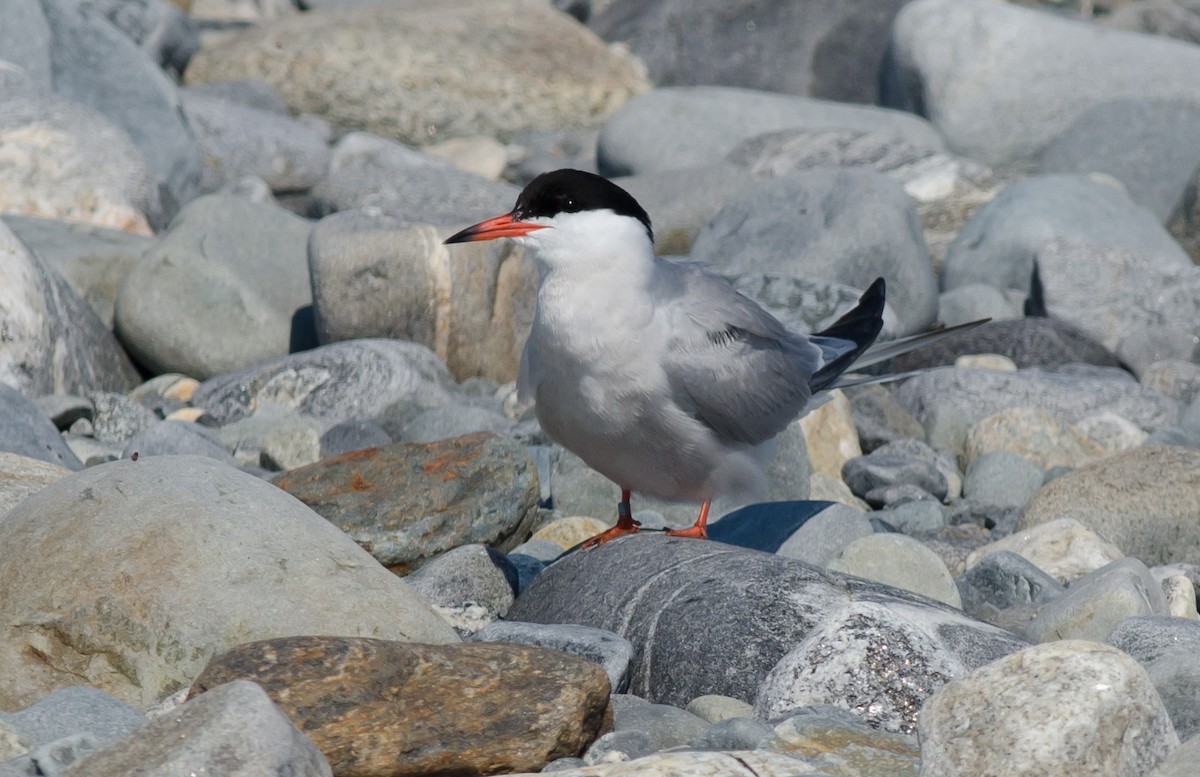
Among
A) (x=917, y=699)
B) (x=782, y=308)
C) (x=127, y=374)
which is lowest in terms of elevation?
(x=127, y=374)

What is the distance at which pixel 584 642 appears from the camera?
4098 mm

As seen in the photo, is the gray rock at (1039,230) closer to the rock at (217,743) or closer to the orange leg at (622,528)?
the orange leg at (622,528)

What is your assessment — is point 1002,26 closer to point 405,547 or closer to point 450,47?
point 450,47

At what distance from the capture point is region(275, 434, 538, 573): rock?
5.36 meters

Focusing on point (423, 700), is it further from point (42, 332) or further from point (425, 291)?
point (425, 291)

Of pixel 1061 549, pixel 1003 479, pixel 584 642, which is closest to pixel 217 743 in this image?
pixel 584 642

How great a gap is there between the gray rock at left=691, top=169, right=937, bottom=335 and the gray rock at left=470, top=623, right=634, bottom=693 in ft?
16.2

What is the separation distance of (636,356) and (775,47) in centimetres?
1401

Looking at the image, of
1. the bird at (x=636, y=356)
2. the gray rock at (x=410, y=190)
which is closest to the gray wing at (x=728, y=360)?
the bird at (x=636, y=356)

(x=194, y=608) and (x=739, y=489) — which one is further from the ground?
(x=194, y=608)

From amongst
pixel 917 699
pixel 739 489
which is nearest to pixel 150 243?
pixel 739 489

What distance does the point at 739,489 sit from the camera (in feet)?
17.5

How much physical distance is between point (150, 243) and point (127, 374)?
106cm

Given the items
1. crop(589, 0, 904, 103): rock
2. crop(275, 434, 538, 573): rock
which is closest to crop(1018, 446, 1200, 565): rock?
crop(275, 434, 538, 573): rock
